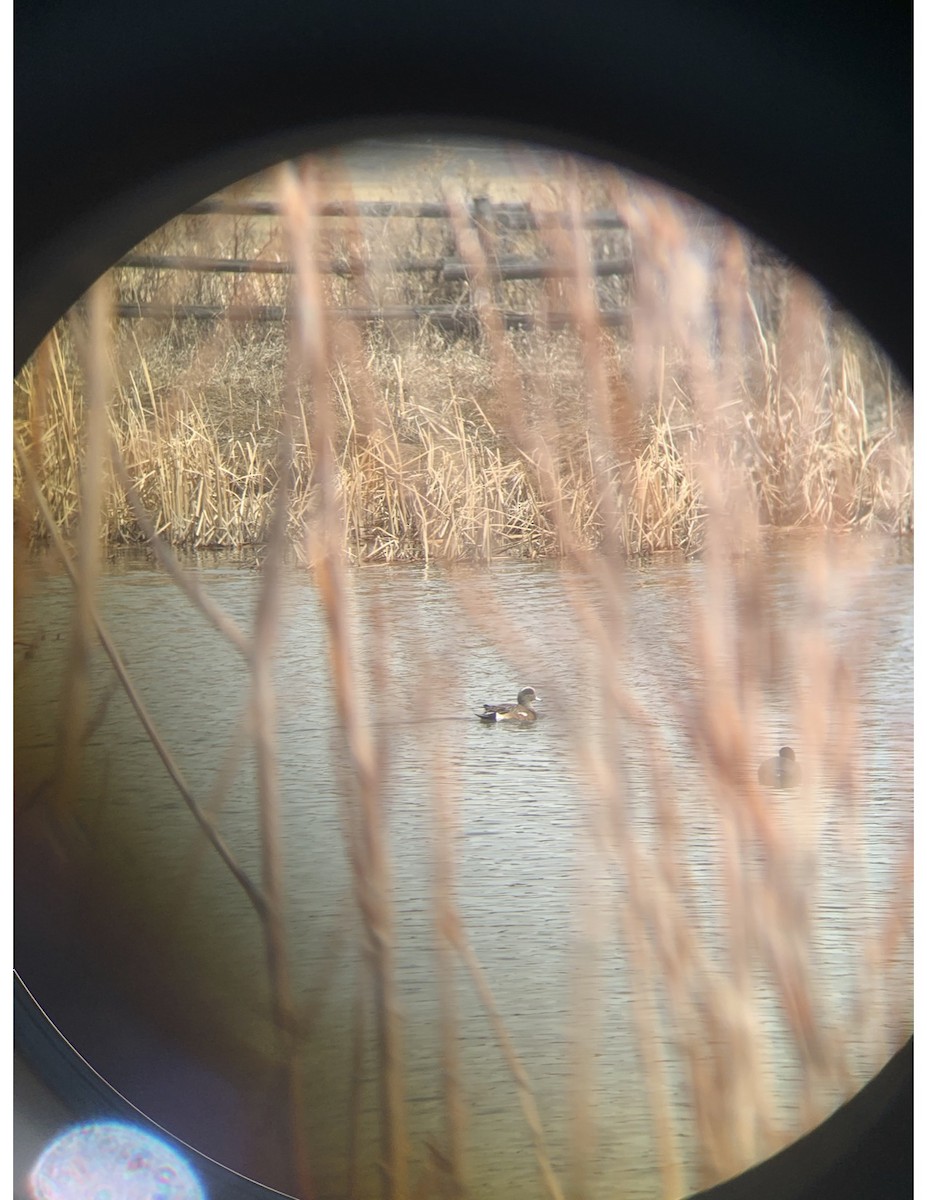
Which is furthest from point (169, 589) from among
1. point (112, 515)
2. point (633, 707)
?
point (633, 707)

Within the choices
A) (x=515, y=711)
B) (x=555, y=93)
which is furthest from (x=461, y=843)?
(x=555, y=93)

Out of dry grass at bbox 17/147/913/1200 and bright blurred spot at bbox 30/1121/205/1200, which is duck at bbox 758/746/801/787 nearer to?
dry grass at bbox 17/147/913/1200

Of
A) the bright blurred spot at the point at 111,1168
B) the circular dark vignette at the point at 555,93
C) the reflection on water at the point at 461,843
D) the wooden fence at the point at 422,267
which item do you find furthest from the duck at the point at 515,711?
the circular dark vignette at the point at 555,93

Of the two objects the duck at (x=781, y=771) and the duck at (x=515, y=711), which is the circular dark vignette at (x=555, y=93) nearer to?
the duck at (x=781, y=771)

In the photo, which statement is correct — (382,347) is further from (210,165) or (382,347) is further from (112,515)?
(210,165)

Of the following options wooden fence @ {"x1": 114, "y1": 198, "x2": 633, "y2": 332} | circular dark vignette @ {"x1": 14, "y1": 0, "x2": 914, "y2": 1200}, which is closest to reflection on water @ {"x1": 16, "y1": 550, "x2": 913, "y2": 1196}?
wooden fence @ {"x1": 114, "y1": 198, "x2": 633, "y2": 332}

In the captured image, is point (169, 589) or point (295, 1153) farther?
point (169, 589)

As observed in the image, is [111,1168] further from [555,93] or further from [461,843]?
[461,843]
